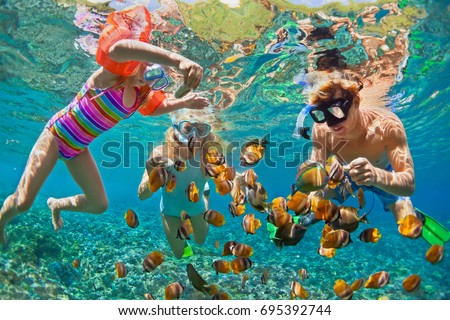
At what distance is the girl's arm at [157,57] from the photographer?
9.78 ft

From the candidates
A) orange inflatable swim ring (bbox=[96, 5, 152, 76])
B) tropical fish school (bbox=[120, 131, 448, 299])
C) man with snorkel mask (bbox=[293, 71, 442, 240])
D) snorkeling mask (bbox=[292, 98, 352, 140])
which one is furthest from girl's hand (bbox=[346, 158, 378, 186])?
orange inflatable swim ring (bbox=[96, 5, 152, 76])

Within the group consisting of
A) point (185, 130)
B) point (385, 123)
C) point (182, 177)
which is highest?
point (385, 123)

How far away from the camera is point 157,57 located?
3.29 meters

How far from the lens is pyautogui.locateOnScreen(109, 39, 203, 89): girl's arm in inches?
117

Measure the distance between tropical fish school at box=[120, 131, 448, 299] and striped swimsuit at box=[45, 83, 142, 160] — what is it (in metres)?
1.44

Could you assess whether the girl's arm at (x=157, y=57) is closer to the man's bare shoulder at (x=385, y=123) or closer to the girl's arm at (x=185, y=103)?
the girl's arm at (x=185, y=103)

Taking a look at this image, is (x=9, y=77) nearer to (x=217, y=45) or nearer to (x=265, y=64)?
(x=217, y=45)

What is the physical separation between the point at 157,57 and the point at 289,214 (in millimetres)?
2627

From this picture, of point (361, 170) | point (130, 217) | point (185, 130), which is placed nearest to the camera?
point (361, 170)

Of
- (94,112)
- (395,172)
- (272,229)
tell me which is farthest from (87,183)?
(395,172)

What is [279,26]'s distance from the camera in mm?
8336

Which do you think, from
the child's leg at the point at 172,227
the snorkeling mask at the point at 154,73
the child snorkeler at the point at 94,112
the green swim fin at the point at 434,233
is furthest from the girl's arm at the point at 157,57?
the green swim fin at the point at 434,233

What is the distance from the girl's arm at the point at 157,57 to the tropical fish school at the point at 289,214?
1.26 metres

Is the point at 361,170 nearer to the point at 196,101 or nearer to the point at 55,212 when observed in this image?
the point at 196,101
